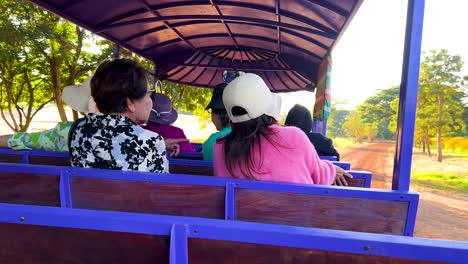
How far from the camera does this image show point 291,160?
1712mm

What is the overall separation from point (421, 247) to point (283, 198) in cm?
75

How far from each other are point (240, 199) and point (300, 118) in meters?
1.99

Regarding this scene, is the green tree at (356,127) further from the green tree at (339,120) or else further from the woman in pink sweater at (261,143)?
Answer: the woman in pink sweater at (261,143)

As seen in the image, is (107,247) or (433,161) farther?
(433,161)

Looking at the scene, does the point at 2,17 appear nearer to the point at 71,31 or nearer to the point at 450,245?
the point at 71,31

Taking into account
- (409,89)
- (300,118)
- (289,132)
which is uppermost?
(409,89)

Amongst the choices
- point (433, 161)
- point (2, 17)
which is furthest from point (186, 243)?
point (433, 161)

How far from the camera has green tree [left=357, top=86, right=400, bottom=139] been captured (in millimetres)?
49438

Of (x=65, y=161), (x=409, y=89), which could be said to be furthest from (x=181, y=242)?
(x=65, y=161)

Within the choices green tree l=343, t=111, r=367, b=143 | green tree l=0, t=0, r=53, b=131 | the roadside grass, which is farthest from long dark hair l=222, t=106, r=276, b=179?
green tree l=343, t=111, r=367, b=143

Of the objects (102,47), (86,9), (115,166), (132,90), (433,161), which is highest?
(102,47)

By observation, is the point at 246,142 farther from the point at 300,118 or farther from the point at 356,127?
the point at 356,127

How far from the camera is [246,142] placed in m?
1.75

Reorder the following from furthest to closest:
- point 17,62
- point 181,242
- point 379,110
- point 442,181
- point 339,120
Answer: point 339,120, point 379,110, point 442,181, point 17,62, point 181,242
